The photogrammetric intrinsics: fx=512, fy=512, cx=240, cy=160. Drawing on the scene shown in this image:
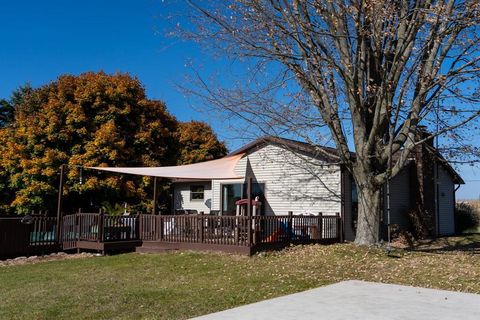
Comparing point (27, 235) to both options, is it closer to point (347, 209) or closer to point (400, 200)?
point (347, 209)

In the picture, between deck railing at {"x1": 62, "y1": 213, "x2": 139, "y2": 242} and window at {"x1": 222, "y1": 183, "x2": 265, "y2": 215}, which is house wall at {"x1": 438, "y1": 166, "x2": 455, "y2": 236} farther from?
deck railing at {"x1": 62, "y1": 213, "x2": 139, "y2": 242}

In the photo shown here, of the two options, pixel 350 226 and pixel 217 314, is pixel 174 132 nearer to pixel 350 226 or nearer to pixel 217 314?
pixel 350 226

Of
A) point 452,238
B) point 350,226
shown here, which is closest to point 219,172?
point 350,226

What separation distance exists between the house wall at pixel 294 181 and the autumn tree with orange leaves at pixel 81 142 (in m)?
8.36

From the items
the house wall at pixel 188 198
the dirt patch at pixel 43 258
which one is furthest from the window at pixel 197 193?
the dirt patch at pixel 43 258

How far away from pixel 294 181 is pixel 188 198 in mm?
6515

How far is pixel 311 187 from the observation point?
18562mm

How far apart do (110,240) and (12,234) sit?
293cm

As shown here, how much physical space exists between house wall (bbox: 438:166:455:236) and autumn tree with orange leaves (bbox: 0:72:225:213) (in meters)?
14.3

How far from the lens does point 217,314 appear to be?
685 cm

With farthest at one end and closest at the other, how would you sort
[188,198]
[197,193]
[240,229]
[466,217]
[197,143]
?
[197,143]
[466,217]
[188,198]
[197,193]
[240,229]

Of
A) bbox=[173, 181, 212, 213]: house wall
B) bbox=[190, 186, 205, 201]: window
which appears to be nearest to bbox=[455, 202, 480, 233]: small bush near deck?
bbox=[173, 181, 212, 213]: house wall

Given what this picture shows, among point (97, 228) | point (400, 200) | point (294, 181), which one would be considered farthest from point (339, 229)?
point (97, 228)

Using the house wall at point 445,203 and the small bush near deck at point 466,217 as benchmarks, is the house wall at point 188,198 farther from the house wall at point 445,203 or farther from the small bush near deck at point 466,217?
the small bush near deck at point 466,217
